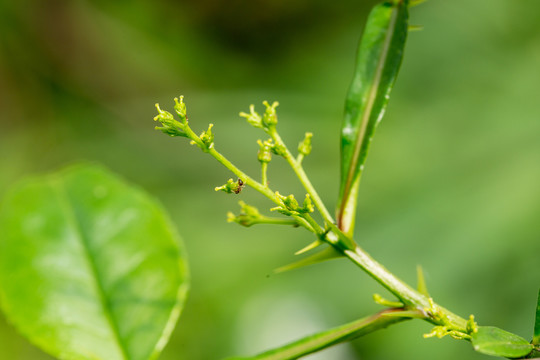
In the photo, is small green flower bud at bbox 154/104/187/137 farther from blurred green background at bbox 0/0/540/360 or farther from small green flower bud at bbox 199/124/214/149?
blurred green background at bbox 0/0/540/360

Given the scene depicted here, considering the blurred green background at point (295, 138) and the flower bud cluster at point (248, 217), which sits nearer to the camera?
the flower bud cluster at point (248, 217)

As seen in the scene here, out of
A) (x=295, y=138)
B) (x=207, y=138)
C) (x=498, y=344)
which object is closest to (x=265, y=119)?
(x=207, y=138)

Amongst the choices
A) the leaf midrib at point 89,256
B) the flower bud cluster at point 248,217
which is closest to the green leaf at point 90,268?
the leaf midrib at point 89,256

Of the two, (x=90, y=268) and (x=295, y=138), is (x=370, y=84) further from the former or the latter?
(x=295, y=138)

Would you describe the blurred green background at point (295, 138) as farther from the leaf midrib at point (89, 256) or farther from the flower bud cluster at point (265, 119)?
the flower bud cluster at point (265, 119)

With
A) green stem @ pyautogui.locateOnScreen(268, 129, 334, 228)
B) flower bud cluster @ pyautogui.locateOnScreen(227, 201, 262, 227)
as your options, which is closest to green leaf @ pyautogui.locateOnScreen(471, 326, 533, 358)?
green stem @ pyautogui.locateOnScreen(268, 129, 334, 228)

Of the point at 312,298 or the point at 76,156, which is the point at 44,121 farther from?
the point at 312,298

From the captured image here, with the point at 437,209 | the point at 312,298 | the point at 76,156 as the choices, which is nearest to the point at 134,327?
the point at 312,298

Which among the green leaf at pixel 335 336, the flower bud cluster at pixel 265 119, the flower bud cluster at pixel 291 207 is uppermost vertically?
the flower bud cluster at pixel 265 119

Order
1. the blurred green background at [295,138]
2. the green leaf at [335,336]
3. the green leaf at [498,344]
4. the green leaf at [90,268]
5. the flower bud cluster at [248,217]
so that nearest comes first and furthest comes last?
1. the green leaf at [498,344]
2. the green leaf at [335,336]
3. the flower bud cluster at [248,217]
4. the green leaf at [90,268]
5. the blurred green background at [295,138]
